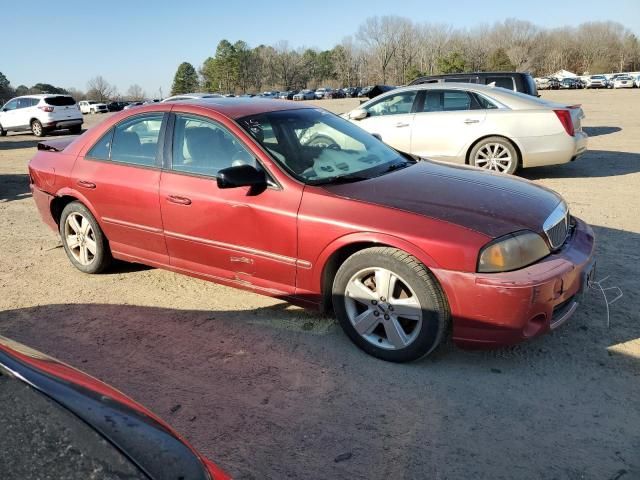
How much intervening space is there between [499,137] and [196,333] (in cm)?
610

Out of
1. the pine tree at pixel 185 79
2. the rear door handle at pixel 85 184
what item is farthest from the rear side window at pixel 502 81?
the pine tree at pixel 185 79

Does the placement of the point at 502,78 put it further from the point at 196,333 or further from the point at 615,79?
the point at 615,79

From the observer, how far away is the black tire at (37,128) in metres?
21.6

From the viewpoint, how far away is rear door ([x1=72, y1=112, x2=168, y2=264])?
14.0 feet

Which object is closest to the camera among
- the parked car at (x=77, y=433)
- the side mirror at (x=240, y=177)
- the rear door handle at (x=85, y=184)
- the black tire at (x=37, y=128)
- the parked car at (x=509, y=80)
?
the parked car at (x=77, y=433)

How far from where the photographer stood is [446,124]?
8656 millimetres

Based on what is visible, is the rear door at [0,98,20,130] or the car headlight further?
the rear door at [0,98,20,130]

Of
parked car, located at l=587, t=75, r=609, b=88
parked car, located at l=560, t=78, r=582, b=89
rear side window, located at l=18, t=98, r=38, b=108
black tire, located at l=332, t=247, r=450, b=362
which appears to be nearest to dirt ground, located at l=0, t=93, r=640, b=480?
black tire, located at l=332, t=247, r=450, b=362

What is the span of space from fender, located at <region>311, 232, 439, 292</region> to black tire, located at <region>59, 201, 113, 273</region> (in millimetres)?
2236

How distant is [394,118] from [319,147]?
536 cm

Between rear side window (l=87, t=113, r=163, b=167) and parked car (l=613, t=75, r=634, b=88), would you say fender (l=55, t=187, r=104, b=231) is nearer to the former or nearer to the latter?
rear side window (l=87, t=113, r=163, b=167)

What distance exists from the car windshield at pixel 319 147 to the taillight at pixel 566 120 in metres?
4.77

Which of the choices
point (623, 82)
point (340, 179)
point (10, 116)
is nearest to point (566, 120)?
point (340, 179)

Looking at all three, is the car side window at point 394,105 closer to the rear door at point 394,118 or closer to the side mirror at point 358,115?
the rear door at point 394,118
